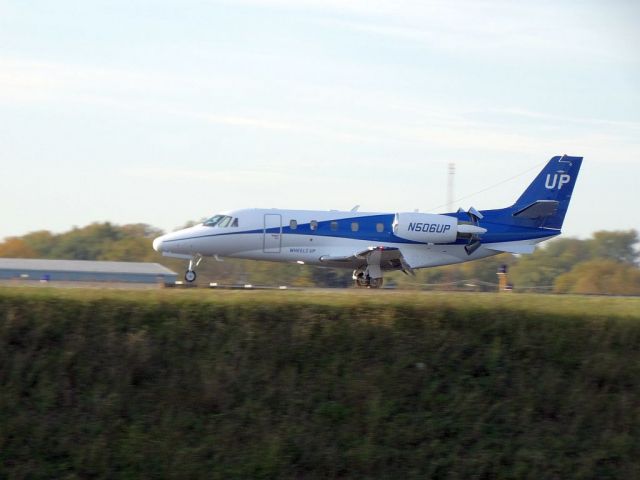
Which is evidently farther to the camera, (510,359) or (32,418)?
(510,359)

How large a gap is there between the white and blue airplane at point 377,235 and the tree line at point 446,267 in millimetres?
10546

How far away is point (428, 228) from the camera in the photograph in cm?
3003

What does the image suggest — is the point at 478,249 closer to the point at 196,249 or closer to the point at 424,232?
the point at 424,232

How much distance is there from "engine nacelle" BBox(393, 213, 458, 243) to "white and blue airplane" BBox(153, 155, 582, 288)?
3 centimetres

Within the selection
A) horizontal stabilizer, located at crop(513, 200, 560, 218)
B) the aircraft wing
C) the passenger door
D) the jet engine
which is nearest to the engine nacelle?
the jet engine

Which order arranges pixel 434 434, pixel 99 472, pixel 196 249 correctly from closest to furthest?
pixel 99 472 < pixel 434 434 < pixel 196 249

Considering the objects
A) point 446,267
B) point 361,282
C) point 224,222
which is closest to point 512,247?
point 361,282

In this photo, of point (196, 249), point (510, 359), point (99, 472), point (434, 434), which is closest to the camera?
point (99, 472)

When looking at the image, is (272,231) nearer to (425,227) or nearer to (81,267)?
(425,227)

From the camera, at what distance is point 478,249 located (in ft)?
102

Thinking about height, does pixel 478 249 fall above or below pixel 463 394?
above

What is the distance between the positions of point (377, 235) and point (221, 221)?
5293mm

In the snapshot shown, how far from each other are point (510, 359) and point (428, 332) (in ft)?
3.99

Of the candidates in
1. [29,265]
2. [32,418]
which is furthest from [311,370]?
[29,265]
